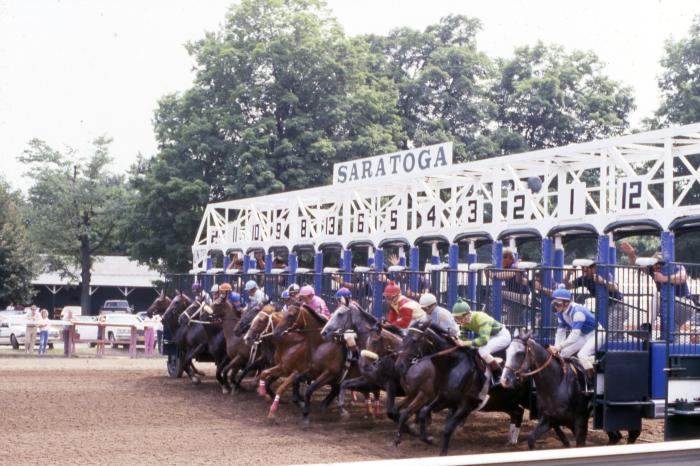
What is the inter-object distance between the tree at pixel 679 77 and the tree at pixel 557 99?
3646 millimetres

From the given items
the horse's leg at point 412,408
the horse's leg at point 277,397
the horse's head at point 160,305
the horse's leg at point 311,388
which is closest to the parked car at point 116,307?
the horse's head at point 160,305

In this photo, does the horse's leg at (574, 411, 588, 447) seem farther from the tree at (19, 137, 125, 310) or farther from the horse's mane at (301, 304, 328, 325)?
the tree at (19, 137, 125, 310)

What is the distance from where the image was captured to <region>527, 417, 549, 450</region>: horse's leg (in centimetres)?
955

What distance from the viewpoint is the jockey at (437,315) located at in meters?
10.6

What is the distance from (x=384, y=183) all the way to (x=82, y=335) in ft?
46.3

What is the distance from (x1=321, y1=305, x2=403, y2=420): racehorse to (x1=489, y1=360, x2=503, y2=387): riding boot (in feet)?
3.97

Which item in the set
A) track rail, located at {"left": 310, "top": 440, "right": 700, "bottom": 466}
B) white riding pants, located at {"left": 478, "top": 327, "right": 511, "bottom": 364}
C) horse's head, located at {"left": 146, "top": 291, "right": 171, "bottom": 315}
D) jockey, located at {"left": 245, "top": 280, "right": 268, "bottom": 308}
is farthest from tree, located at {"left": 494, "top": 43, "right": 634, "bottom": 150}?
track rail, located at {"left": 310, "top": 440, "right": 700, "bottom": 466}

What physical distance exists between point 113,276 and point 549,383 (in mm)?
42211

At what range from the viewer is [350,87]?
32.0 meters

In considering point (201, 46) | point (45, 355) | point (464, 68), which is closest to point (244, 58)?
point (201, 46)

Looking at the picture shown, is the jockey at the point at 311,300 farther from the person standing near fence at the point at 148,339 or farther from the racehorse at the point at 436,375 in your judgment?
the person standing near fence at the point at 148,339

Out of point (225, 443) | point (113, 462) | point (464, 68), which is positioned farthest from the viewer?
point (464, 68)

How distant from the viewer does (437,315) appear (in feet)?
35.1

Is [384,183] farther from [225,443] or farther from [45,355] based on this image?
[45,355]
